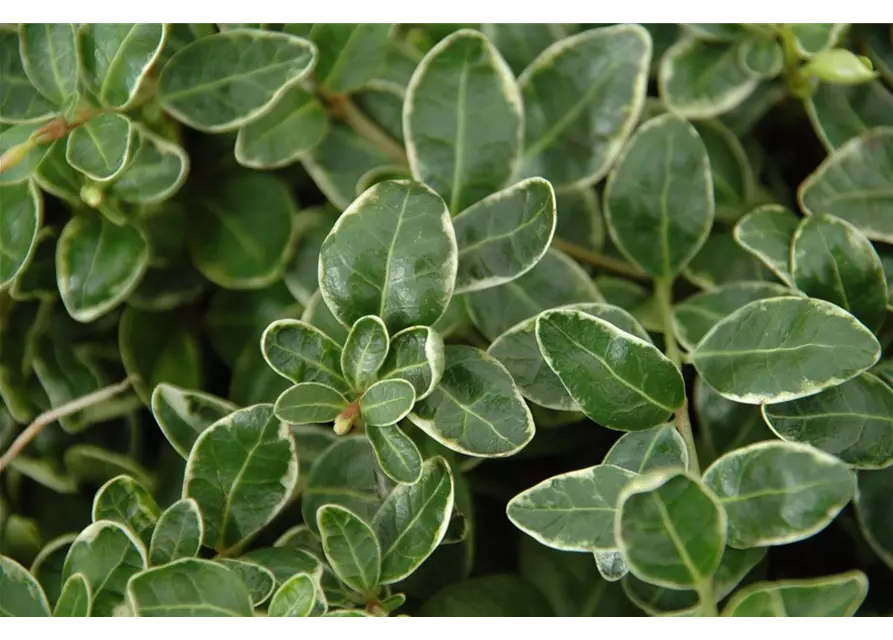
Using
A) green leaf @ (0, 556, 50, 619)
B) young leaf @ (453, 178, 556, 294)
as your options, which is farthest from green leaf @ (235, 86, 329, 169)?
green leaf @ (0, 556, 50, 619)


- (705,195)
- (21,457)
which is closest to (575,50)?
(705,195)

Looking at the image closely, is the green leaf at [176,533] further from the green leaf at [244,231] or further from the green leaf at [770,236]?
the green leaf at [770,236]

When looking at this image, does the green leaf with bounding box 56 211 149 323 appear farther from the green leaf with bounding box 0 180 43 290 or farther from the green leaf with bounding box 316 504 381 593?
the green leaf with bounding box 316 504 381 593

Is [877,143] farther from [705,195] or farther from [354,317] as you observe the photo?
[354,317]

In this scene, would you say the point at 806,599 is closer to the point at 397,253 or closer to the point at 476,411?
the point at 476,411

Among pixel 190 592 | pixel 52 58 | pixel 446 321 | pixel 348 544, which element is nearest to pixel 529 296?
pixel 446 321

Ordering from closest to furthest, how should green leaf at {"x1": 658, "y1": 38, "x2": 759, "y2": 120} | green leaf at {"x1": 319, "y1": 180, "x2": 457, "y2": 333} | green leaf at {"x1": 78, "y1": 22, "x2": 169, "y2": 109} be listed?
green leaf at {"x1": 319, "y1": 180, "x2": 457, "y2": 333} → green leaf at {"x1": 78, "y1": 22, "x2": 169, "y2": 109} → green leaf at {"x1": 658, "y1": 38, "x2": 759, "y2": 120}
